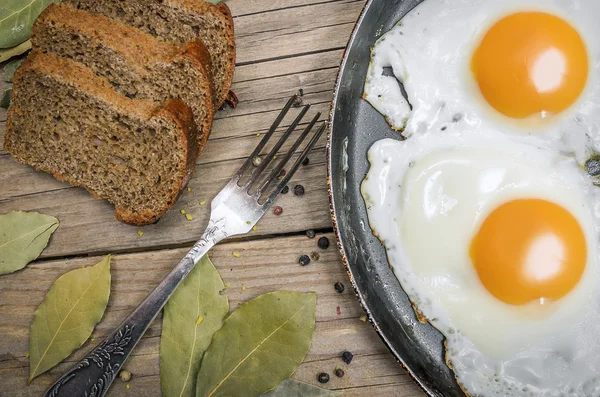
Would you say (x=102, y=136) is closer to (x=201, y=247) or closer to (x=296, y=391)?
(x=201, y=247)

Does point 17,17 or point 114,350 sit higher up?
point 17,17

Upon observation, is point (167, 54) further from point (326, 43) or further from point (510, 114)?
point (510, 114)

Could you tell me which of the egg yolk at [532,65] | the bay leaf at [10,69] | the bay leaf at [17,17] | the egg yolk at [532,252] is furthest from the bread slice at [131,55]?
the egg yolk at [532,252]

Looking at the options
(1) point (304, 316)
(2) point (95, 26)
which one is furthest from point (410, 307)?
(2) point (95, 26)

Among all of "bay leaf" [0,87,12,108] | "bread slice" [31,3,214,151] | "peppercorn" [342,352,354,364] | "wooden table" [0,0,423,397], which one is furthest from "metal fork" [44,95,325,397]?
"bay leaf" [0,87,12,108]

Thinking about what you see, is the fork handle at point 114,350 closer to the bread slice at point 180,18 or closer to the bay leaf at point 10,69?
the bread slice at point 180,18

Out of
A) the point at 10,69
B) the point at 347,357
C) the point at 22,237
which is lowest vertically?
the point at 347,357

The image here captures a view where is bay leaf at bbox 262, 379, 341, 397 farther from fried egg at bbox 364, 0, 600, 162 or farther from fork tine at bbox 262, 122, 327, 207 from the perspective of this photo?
fried egg at bbox 364, 0, 600, 162

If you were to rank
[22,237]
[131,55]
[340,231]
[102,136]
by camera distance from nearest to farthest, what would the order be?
[340,231], [131,55], [102,136], [22,237]

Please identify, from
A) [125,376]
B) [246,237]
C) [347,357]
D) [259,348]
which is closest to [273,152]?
[246,237]
